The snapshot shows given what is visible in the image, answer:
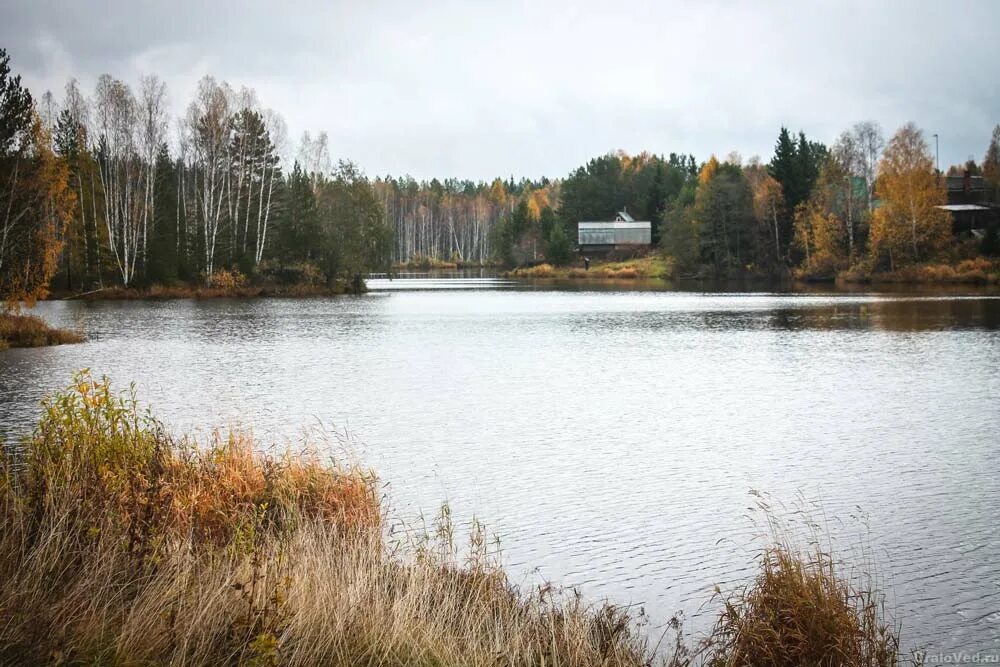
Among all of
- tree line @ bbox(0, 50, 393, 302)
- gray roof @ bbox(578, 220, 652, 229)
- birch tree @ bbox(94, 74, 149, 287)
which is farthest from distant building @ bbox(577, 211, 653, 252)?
birch tree @ bbox(94, 74, 149, 287)

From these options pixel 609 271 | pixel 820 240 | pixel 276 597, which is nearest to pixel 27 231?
pixel 276 597

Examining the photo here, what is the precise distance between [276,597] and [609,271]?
115 metres

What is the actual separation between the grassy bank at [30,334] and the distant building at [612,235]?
4024 inches

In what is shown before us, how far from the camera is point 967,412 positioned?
20109 mm

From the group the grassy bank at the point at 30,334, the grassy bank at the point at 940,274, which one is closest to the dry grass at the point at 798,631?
the grassy bank at the point at 30,334

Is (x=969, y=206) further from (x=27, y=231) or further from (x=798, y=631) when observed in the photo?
(x=798, y=631)

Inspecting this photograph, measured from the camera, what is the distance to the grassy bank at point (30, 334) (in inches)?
1323

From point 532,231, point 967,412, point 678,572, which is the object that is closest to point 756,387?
point 967,412

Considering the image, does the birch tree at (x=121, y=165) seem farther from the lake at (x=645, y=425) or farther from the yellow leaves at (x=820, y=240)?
the yellow leaves at (x=820, y=240)

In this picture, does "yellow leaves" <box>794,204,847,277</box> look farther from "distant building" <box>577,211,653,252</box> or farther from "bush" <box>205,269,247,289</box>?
"bush" <box>205,269,247,289</box>

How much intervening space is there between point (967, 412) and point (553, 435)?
9280mm

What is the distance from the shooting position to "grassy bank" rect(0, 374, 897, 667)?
6.68 meters

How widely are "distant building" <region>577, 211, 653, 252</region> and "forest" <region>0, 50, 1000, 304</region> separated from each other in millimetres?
14888

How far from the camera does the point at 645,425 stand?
19.6 m
